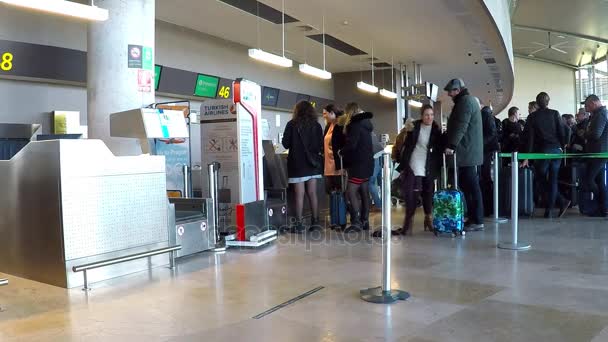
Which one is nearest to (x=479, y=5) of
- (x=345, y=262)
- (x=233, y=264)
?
(x=345, y=262)

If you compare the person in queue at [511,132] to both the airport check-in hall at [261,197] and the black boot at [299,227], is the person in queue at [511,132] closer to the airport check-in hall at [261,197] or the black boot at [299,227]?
the airport check-in hall at [261,197]

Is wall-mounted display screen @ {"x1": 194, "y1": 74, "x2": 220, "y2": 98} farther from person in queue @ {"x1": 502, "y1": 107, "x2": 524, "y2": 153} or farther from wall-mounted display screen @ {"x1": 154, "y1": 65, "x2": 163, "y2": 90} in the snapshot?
person in queue @ {"x1": 502, "y1": 107, "x2": 524, "y2": 153}

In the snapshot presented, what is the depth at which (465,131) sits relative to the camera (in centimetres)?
566

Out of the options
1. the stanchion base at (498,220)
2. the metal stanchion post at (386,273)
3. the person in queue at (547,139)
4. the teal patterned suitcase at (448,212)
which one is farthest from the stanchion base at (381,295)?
the person in queue at (547,139)

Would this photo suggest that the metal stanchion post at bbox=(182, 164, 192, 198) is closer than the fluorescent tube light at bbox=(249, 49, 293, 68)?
Yes

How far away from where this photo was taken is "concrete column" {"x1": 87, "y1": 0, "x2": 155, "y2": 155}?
5.49 meters

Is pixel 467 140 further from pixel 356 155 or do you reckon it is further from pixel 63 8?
pixel 63 8

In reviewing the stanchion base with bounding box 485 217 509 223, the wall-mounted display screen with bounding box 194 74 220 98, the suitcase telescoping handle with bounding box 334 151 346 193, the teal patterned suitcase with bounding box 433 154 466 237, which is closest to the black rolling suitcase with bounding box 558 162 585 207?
the stanchion base with bounding box 485 217 509 223

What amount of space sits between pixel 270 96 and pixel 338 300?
8.69 metres

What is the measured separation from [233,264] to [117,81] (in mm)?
2401

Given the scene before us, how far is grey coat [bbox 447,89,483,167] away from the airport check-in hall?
23 mm

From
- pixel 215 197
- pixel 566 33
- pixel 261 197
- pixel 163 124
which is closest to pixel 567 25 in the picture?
pixel 566 33

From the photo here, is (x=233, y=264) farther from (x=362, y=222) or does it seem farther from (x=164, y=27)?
(x=164, y=27)

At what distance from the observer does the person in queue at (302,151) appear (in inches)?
239
